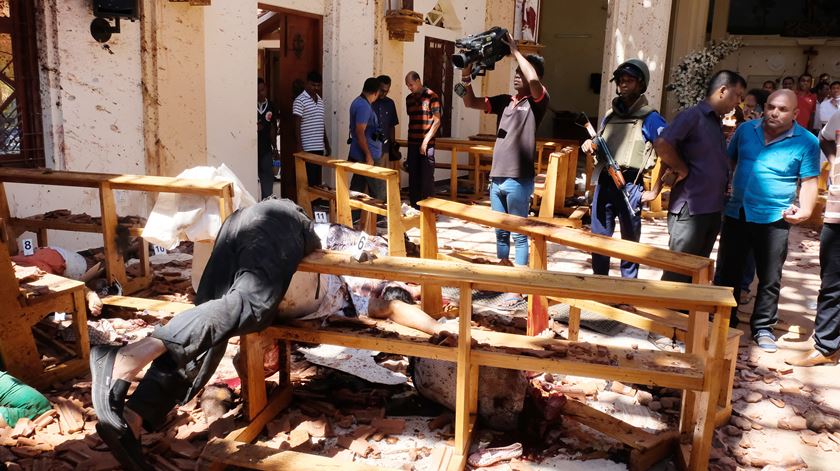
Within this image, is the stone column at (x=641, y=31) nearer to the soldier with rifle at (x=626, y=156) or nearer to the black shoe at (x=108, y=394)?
the soldier with rifle at (x=626, y=156)

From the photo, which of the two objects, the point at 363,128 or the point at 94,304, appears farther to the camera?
the point at 363,128

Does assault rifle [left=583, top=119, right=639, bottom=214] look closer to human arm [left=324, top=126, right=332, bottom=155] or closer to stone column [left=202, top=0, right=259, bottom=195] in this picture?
stone column [left=202, top=0, right=259, bottom=195]

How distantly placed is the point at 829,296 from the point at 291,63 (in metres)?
6.93

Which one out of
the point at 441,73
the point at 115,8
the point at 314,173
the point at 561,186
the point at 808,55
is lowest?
the point at 561,186

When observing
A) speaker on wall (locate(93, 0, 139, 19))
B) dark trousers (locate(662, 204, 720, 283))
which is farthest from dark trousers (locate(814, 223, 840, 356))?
speaker on wall (locate(93, 0, 139, 19))

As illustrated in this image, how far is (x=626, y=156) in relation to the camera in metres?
4.90

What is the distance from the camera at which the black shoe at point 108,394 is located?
2.59 metres

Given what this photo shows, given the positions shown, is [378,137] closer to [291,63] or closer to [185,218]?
[291,63]

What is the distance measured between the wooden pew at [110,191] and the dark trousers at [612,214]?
102 inches

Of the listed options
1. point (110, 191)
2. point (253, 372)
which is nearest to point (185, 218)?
point (110, 191)

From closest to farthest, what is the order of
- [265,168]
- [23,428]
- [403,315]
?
1. [23,428]
2. [403,315]
3. [265,168]

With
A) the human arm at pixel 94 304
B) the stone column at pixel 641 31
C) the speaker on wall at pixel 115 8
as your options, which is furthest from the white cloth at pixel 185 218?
the stone column at pixel 641 31

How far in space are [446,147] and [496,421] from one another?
23.8 ft

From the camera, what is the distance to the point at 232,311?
2906 mm
